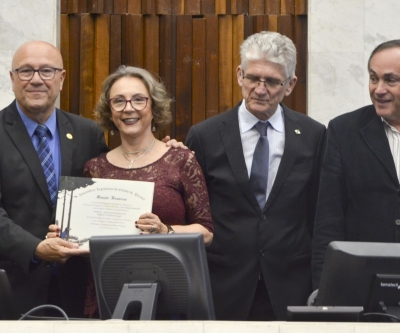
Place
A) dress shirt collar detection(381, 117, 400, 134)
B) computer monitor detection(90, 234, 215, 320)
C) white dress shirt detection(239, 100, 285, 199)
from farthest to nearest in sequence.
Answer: white dress shirt detection(239, 100, 285, 199), dress shirt collar detection(381, 117, 400, 134), computer monitor detection(90, 234, 215, 320)

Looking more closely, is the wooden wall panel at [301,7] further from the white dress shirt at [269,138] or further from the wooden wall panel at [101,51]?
the white dress shirt at [269,138]

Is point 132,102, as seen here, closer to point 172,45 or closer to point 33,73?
point 33,73

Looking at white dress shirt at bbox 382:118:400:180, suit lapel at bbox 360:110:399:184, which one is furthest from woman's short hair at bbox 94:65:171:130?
white dress shirt at bbox 382:118:400:180

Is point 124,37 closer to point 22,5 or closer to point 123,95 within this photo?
point 22,5

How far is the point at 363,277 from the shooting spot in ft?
12.0

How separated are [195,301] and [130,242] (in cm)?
37

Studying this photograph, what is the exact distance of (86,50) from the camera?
25.1 feet

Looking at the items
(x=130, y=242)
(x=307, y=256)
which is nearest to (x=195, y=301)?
(x=130, y=242)

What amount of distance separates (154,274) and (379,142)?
181cm

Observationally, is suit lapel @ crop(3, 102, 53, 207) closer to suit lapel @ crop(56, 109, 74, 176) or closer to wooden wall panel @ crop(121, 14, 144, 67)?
suit lapel @ crop(56, 109, 74, 176)

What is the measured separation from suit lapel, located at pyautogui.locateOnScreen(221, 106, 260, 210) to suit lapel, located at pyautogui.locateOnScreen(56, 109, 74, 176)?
90cm

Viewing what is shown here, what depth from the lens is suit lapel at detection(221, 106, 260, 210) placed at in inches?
207

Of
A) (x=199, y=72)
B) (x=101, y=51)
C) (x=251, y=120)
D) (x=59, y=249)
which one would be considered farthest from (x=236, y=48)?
(x=59, y=249)
